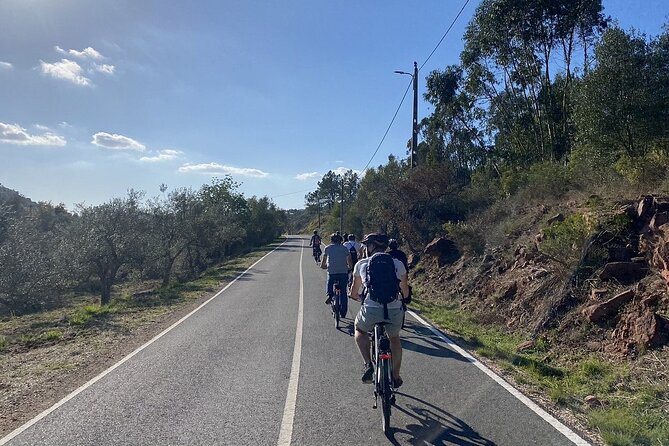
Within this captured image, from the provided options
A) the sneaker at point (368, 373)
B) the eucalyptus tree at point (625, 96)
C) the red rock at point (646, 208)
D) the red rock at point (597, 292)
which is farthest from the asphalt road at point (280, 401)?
the eucalyptus tree at point (625, 96)

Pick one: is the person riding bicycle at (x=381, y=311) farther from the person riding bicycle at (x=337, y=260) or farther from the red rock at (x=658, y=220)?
the red rock at (x=658, y=220)

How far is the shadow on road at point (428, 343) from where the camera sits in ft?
28.9

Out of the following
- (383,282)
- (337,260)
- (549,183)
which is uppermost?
(549,183)

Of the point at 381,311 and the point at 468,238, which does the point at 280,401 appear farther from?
the point at 468,238

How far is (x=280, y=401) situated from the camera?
6.35m

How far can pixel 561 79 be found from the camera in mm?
27203

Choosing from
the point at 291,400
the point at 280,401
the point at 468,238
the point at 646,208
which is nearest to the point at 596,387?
the point at 291,400

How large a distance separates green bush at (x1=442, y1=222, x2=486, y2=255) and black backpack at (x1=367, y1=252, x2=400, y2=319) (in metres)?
12.3

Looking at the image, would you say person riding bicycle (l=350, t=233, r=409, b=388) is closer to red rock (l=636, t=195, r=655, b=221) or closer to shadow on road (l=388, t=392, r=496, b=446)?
shadow on road (l=388, t=392, r=496, b=446)

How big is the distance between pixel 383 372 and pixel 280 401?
61.3 inches

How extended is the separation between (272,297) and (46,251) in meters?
12.4

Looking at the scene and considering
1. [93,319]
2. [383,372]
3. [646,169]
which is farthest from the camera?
[93,319]

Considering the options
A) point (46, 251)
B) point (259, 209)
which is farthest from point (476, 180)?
point (259, 209)

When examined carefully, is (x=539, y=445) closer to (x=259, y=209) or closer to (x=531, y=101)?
(x=531, y=101)
